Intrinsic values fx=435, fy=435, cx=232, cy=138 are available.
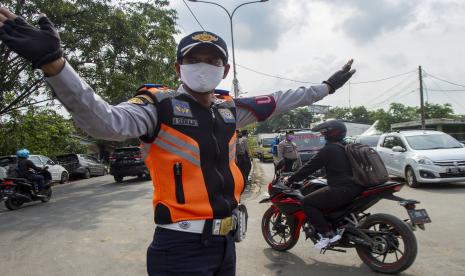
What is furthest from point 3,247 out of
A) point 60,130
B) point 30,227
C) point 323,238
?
point 60,130

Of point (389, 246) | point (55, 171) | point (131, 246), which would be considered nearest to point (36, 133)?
point (55, 171)

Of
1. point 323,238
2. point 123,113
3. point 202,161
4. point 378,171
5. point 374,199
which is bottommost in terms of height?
point 323,238

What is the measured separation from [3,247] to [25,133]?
16.1 meters

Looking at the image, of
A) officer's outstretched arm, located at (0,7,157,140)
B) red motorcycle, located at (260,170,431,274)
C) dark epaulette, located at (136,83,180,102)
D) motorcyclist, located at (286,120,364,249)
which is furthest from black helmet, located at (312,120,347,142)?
officer's outstretched arm, located at (0,7,157,140)

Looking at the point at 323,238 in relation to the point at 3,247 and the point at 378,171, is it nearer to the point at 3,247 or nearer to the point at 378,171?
the point at 378,171

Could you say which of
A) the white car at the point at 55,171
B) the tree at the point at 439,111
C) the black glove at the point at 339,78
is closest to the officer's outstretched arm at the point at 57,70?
the black glove at the point at 339,78

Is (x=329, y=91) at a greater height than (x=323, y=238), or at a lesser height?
greater

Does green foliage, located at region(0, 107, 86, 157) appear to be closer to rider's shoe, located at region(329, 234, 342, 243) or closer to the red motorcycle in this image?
the red motorcycle

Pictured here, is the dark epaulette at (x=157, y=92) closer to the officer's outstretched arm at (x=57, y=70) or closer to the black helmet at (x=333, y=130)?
the officer's outstretched arm at (x=57, y=70)

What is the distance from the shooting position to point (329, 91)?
2.80 meters

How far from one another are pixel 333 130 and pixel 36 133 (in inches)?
814

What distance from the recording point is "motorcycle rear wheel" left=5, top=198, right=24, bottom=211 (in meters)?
11.2

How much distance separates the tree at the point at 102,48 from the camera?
48.6 feet

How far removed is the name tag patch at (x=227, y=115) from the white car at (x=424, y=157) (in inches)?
380
